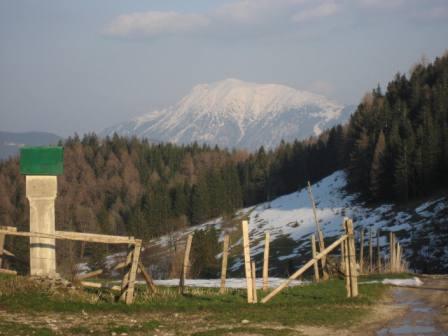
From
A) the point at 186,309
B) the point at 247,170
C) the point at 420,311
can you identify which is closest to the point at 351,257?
the point at 420,311

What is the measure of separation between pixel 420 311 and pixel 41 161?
10.4m

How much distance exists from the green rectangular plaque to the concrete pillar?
0.21 meters

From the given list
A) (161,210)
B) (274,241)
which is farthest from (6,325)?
(161,210)

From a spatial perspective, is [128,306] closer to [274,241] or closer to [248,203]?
[274,241]

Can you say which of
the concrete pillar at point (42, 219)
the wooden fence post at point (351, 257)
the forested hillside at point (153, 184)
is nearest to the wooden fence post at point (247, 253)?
the wooden fence post at point (351, 257)

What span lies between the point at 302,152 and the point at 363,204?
54.7 m

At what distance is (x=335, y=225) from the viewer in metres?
82.6

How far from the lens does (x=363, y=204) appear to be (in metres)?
Result: 97.0

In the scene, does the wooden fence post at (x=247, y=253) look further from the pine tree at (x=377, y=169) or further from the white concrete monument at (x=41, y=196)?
the pine tree at (x=377, y=169)

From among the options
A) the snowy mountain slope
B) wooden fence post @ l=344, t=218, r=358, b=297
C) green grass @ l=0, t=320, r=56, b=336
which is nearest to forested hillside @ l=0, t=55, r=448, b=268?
the snowy mountain slope

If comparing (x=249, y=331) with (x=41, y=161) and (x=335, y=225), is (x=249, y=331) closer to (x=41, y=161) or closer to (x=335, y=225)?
(x=41, y=161)

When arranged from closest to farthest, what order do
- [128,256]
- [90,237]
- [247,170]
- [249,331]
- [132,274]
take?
[249,331] → [132,274] → [90,237] → [128,256] → [247,170]

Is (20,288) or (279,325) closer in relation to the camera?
(279,325)

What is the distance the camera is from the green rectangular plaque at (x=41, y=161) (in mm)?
17438
